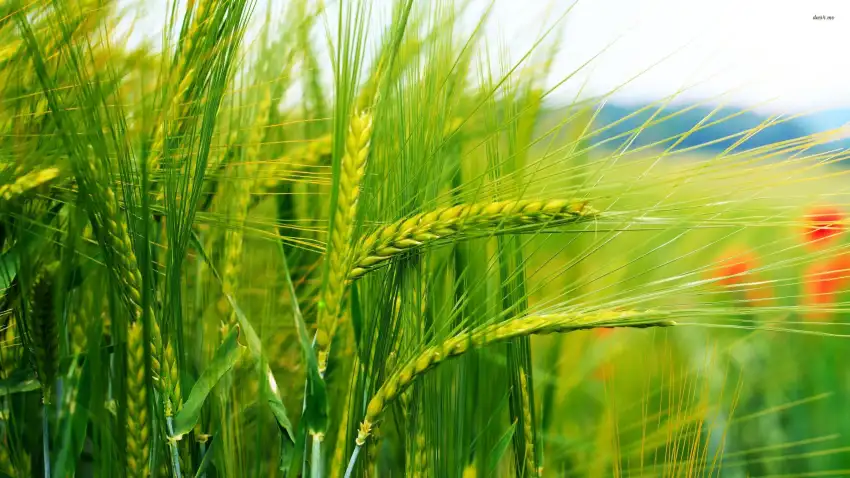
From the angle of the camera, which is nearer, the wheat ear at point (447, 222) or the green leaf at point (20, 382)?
the wheat ear at point (447, 222)

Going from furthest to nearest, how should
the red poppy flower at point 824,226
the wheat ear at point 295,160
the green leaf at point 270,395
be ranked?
the wheat ear at point 295,160 → the green leaf at point 270,395 → the red poppy flower at point 824,226

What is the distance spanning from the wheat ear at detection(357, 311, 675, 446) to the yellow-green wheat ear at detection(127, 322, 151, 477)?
0.13m

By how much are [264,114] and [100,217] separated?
0.82ft

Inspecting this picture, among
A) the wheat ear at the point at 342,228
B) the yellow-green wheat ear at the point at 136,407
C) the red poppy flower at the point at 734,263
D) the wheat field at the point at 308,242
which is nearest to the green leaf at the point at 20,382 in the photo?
the wheat field at the point at 308,242

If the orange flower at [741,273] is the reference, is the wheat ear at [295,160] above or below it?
above

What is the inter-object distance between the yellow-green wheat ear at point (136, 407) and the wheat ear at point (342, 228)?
4.3 inches

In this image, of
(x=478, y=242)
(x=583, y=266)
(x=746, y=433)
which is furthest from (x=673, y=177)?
(x=746, y=433)

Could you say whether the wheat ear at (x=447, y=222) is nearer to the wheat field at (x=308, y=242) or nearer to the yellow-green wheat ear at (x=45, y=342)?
→ the wheat field at (x=308, y=242)

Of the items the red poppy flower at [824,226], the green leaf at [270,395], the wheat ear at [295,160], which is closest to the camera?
the red poppy flower at [824,226]

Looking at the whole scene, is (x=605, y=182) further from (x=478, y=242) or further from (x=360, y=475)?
(x=360, y=475)

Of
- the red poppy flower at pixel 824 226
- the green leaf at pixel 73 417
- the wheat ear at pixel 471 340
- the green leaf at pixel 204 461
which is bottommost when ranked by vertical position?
the green leaf at pixel 204 461

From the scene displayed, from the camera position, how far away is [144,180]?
40 cm

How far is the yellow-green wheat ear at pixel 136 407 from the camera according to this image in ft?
1.46

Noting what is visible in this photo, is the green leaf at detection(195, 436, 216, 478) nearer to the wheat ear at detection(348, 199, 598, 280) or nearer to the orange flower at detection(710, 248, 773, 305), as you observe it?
the wheat ear at detection(348, 199, 598, 280)
